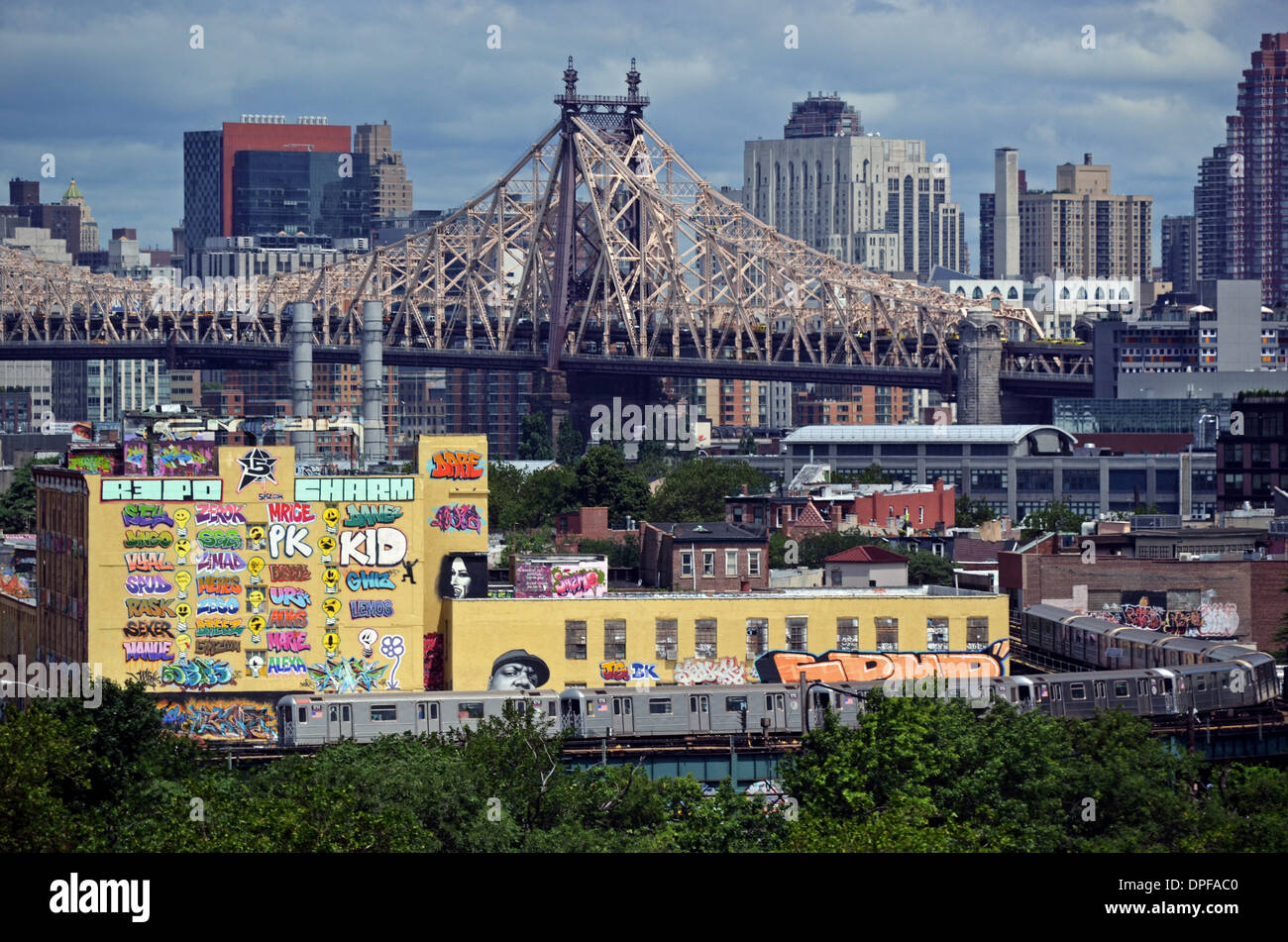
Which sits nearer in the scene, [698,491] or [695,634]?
[695,634]

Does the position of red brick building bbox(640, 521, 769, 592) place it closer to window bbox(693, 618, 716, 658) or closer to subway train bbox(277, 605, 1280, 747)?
window bbox(693, 618, 716, 658)

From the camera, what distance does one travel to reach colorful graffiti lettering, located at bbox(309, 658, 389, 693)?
1892 inches

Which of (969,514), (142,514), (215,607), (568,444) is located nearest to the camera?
(142,514)

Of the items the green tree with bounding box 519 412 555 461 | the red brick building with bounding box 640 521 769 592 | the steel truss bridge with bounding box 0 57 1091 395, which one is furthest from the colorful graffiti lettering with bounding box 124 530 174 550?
the steel truss bridge with bounding box 0 57 1091 395

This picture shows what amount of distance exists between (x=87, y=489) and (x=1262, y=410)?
198 feet

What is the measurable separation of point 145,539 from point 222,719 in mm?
4047

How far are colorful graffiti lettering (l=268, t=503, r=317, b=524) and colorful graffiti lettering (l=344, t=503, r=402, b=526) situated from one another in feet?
2.51

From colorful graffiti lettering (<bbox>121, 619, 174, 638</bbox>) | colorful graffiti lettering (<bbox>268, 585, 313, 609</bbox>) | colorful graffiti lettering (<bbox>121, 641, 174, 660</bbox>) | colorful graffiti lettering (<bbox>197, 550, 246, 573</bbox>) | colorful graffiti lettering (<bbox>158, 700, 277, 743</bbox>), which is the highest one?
colorful graffiti lettering (<bbox>197, 550, 246, 573</bbox>)

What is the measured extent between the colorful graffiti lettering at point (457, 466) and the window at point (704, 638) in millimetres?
6477

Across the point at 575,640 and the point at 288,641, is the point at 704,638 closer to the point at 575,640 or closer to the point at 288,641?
the point at 575,640

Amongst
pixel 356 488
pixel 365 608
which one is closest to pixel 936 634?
pixel 365 608

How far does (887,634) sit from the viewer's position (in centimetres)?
4862

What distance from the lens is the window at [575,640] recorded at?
4750cm
